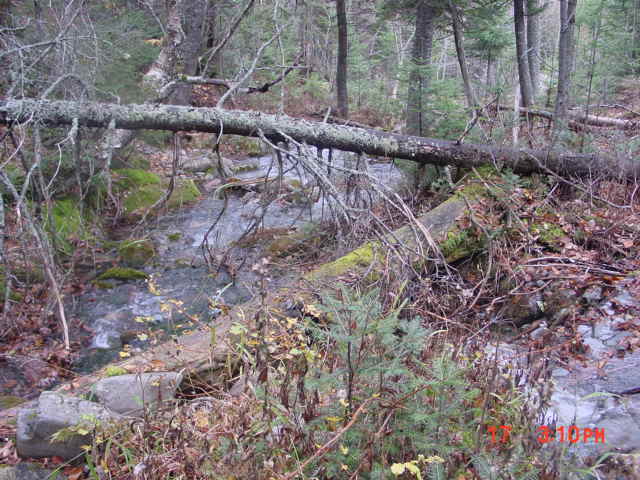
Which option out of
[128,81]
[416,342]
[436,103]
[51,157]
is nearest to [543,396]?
[416,342]

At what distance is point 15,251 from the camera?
6.98 meters

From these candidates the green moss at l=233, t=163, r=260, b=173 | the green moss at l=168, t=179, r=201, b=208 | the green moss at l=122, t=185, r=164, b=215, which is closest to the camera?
the green moss at l=122, t=185, r=164, b=215

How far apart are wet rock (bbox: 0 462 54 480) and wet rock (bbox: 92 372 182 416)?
1.75ft

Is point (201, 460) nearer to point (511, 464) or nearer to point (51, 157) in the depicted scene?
point (511, 464)

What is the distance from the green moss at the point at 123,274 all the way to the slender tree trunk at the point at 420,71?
17.9 ft

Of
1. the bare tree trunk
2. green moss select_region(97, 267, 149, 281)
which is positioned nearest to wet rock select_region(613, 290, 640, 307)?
the bare tree trunk

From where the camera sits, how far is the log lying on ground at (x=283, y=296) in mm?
4000

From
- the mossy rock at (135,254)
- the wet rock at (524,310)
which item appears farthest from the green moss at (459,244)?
the mossy rock at (135,254)

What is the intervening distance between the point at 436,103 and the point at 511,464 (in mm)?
7158

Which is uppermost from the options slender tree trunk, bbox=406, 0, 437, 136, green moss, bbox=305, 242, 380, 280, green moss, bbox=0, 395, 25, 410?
slender tree trunk, bbox=406, 0, 437, 136

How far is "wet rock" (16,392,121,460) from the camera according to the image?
3240mm

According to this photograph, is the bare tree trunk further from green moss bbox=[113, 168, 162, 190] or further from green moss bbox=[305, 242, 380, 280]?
green moss bbox=[305, 242, 380, 280]

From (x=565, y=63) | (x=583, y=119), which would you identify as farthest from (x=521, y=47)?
(x=583, y=119)

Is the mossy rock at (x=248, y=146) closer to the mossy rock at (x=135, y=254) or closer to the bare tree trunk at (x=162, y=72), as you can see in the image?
the bare tree trunk at (x=162, y=72)
